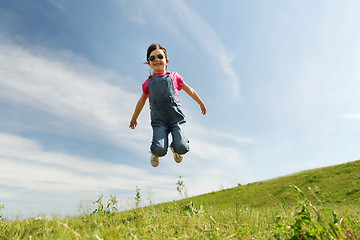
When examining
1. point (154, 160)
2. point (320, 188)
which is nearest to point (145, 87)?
point (154, 160)

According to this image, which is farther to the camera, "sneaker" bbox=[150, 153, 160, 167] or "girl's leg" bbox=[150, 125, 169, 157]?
"sneaker" bbox=[150, 153, 160, 167]

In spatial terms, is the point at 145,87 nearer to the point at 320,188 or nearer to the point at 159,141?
the point at 159,141

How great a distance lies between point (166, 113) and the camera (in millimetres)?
6156

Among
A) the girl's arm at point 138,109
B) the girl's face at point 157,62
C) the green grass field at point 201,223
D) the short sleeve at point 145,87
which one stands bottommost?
the green grass field at point 201,223

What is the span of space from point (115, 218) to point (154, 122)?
2273 mm

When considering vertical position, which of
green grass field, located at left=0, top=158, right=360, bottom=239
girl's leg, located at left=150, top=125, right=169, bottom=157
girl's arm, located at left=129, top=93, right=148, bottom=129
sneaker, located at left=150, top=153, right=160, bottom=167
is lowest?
green grass field, located at left=0, top=158, right=360, bottom=239

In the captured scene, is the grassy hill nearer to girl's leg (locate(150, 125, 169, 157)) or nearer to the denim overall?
the denim overall

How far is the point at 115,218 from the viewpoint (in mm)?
4840

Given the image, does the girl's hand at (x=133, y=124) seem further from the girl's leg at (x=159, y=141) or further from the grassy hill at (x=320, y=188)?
the grassy hill at (x=320, y=188)

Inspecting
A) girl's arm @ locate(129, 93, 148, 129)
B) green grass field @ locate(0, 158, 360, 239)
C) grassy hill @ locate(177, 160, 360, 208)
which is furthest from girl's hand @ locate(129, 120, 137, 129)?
grassy hill @ locate(177, 160, 360, 208)

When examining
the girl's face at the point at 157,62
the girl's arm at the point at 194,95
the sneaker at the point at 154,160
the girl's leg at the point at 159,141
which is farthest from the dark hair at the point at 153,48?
the sneaker at the point at 154,160

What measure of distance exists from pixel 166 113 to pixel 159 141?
690mm

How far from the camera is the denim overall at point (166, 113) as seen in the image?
6086 mm

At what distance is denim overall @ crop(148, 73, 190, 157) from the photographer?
609cm
